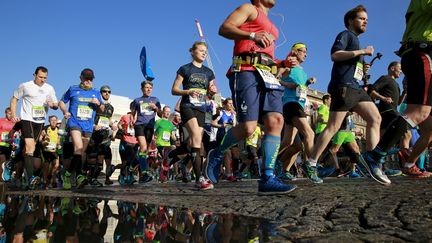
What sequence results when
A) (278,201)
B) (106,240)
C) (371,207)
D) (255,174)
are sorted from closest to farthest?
(106,240)
(371,207)
(278,201)
(255,174)

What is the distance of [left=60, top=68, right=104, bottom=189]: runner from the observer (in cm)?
720

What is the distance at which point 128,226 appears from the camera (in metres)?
2.60

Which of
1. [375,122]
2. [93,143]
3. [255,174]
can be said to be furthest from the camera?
[255,174]

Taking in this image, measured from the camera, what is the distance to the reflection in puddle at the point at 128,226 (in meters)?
2.17

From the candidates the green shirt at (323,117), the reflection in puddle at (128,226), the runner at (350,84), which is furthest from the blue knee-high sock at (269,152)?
the green shirt at (323,117)

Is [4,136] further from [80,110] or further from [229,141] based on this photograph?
[229,141]

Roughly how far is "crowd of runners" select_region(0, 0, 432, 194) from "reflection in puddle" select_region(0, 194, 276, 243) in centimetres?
119

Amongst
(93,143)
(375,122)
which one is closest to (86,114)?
(93,143)

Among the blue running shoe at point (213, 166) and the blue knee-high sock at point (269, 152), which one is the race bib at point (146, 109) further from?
the blue knee-high sock at point (269, 152)

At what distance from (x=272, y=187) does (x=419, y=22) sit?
8.22 feet

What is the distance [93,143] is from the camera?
28.5 feet

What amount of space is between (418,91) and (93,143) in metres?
6.33

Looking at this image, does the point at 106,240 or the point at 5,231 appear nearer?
the point at 106,240

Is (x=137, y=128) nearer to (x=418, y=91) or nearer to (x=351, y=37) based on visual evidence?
(x=351, y=37)
